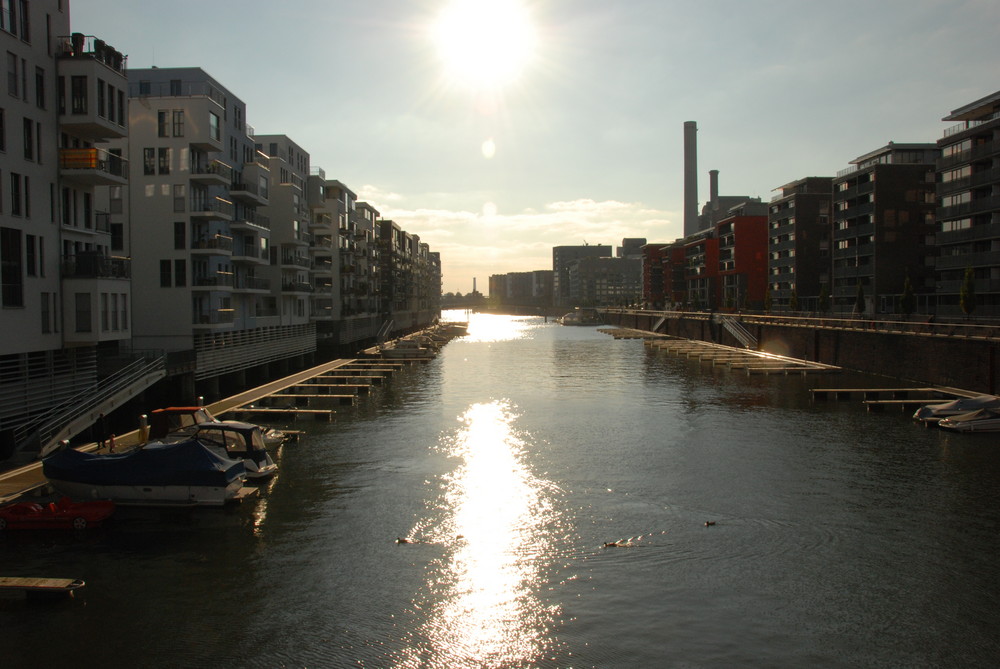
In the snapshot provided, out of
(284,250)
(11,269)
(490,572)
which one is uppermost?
(284,250)

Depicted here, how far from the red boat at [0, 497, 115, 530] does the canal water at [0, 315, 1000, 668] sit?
1.44 ft

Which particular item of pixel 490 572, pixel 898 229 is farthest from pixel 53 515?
pixel 898 229

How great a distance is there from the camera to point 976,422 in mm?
40344

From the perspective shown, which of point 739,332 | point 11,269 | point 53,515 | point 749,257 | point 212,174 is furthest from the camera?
point 749,257

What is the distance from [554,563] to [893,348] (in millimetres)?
52555

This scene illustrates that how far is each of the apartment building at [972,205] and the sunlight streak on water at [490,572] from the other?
6169cm

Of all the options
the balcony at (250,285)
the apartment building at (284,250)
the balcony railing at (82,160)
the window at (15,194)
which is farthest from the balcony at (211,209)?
the window at (15,194)

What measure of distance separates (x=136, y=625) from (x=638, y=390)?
5045 cm

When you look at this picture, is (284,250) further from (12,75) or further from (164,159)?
(12,75)

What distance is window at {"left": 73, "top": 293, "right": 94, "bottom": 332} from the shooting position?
3519 cm

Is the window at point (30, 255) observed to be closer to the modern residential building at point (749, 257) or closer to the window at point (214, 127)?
the window at point (214, 127)

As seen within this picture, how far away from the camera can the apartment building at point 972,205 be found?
73.9 m

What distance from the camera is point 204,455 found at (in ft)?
82.0

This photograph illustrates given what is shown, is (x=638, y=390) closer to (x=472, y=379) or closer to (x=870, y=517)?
(x=472, y=379)
